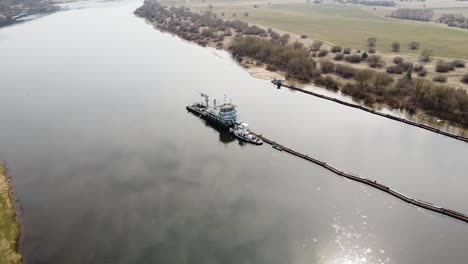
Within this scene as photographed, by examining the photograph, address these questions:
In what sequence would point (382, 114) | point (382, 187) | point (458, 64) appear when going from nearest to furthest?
point (382, 187) → point (382, 114) → point (458, 64)

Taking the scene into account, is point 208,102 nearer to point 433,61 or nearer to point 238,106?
point 238,106

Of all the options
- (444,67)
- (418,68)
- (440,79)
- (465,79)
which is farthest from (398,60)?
(465,79)

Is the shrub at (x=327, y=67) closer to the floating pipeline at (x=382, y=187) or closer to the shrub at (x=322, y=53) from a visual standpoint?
the shrub at (x=322, y=53)

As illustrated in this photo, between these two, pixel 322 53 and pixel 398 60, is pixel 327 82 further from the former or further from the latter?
pixel 322 53

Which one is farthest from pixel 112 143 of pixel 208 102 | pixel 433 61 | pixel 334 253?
pixel 433 61

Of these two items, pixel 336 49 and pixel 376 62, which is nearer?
pixel 376 62

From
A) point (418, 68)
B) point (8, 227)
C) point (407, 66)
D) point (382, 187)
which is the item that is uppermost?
point (407, 66)

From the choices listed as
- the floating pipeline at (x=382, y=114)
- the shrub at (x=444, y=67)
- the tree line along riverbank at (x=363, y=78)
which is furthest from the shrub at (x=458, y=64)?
the floating pipeline at (x=382, y=114)
